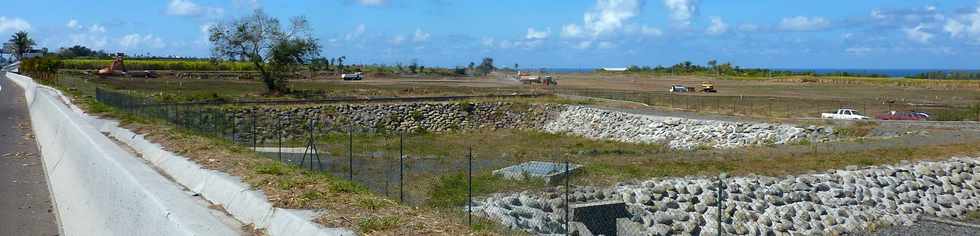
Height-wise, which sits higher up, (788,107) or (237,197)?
(237,197)

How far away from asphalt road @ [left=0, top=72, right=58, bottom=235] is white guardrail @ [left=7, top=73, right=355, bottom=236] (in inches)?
10.1

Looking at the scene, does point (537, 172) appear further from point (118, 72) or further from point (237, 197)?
point (118, 72)

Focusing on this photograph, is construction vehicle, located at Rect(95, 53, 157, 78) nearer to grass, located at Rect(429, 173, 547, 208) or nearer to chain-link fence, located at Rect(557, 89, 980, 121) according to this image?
chain-link fence, located at Rect(557, 89, 980, 121)

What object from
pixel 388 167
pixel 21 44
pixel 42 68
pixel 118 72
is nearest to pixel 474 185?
pixel 388 167

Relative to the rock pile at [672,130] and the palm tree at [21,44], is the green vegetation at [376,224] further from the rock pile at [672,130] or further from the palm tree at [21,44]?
the palm tree at [21,44]

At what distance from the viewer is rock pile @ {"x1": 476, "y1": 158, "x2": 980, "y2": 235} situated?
22.2m

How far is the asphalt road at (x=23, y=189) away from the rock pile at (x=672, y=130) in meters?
32.3

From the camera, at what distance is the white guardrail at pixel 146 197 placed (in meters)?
8.05

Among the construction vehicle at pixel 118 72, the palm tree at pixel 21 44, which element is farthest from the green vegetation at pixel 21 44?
the construction vehicle at pixel 118 72

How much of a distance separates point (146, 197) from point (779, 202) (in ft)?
66.1

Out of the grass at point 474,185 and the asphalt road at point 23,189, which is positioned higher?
the asphalt road at point 23,189

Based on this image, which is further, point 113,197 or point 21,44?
point 21,44

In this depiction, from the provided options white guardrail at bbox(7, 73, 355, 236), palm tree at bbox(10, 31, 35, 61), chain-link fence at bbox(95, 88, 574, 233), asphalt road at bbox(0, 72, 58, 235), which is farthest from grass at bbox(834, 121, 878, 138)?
palm tree at bbox(10, 31, 35, 61)

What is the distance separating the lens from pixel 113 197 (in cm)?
1034
